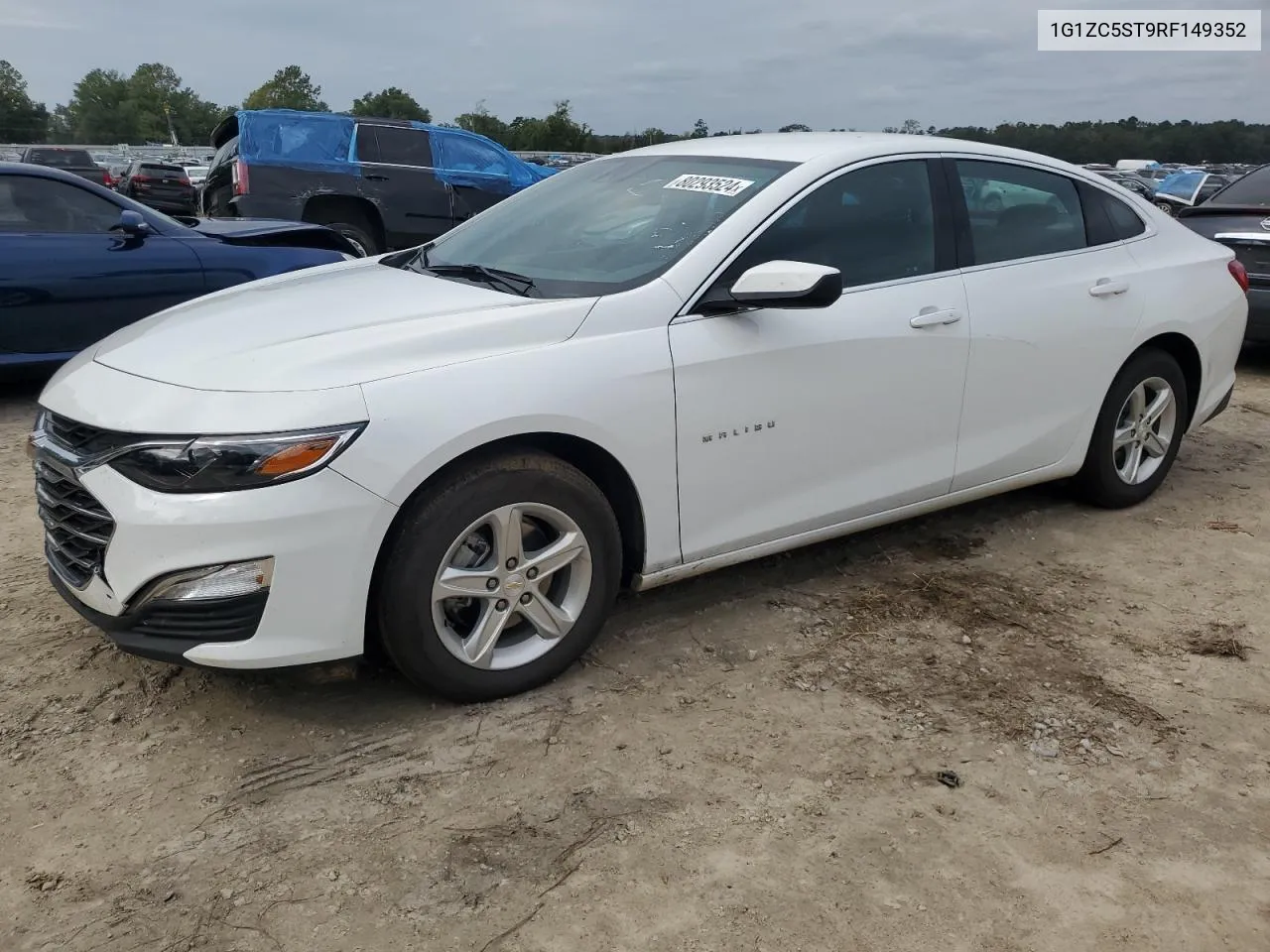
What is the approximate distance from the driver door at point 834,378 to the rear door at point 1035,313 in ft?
0.36

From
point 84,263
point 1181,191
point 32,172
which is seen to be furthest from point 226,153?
point 1181,191

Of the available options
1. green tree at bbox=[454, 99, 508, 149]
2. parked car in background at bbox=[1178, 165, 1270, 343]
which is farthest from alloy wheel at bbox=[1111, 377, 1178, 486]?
green tree at bbox=[454, 99, 508, 149]

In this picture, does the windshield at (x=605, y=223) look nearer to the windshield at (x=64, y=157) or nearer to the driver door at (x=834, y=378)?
the driver door at (x=834, y=378)

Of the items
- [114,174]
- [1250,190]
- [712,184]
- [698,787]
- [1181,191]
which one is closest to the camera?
[698,787]

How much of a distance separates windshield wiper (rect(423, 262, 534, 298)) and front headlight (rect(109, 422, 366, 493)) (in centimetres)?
90

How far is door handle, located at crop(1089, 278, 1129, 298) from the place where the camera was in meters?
4.20

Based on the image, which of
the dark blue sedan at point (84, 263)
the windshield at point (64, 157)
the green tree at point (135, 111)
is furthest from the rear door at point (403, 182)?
the green tree at point (135, 111)

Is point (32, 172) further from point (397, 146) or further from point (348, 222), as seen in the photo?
point (397, 146)

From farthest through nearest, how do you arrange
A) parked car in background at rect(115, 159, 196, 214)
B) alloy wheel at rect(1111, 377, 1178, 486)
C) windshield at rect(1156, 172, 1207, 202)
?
parked car in background at rect(115, 159, 196, 214)
windshield at rect(1156, 172, 1207, 202)
alloy wheel at rect(1111, 377, 1178, 486)

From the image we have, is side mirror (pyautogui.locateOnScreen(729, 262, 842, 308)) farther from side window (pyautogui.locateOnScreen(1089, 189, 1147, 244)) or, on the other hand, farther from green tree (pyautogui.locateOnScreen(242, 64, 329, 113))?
green tree (pyautogui.locateOnScreen(242, 64, 329, 113))

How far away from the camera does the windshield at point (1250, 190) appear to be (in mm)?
7555

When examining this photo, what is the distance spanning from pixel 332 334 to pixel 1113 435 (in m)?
3.34

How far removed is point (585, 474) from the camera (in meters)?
3.10

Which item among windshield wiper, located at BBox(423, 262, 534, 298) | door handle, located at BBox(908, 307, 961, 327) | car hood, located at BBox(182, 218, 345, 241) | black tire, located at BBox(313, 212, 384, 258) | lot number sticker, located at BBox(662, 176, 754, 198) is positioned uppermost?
lot number sticker, located at BBox(662, 176, 754, 198)
